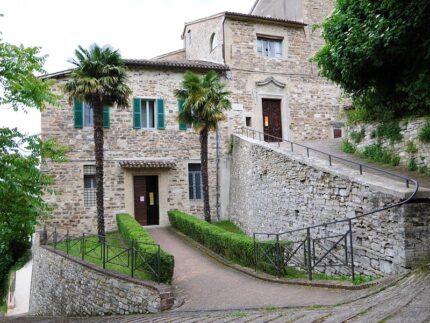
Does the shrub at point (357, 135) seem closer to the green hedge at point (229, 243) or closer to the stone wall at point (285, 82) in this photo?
the green hedge at point (229, 243)

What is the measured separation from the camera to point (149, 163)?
16.9 meters

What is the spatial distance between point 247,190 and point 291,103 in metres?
6.26

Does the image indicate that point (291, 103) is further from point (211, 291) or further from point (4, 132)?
point (4, 132)

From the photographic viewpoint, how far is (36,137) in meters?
8.20

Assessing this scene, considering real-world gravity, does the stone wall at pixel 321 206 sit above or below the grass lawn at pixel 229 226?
above

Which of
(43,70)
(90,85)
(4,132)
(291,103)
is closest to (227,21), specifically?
(291,103)

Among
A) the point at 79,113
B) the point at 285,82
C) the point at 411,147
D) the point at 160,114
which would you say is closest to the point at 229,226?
the point at 160,114

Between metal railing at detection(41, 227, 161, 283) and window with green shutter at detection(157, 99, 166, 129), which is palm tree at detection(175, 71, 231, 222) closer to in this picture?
window with green shutter at detection(157, 99, 166, 129)

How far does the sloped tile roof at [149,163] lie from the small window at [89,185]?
131 centimetres

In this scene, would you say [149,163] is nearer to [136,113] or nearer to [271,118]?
[136,113]

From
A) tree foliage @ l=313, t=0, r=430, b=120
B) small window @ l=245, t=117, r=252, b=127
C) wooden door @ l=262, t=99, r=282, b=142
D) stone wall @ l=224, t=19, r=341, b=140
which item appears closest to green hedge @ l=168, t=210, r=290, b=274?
tree foliage @ l=313, t=0, r=430, b=120

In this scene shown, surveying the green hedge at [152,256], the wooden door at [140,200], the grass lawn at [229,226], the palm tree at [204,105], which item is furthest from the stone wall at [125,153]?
the green hedge at [152,256]

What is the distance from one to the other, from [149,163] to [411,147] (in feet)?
34.7

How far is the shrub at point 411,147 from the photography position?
9984 mm
